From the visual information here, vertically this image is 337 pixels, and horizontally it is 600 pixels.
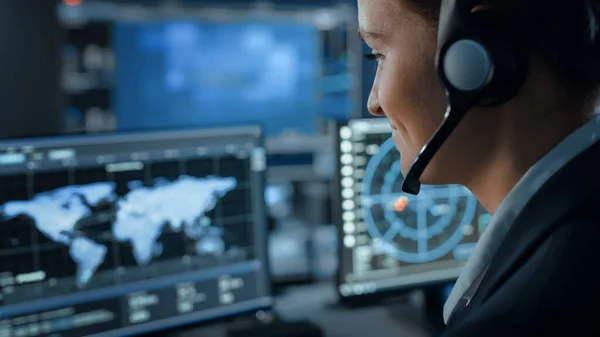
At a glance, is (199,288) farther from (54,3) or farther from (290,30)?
(290,30)

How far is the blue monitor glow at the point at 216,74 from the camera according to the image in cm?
496

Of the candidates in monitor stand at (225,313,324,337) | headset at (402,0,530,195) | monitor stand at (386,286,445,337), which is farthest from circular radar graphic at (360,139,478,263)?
headset at (402,0,530,195)

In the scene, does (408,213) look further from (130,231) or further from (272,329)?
(130,231)

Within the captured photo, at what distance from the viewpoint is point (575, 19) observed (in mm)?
542

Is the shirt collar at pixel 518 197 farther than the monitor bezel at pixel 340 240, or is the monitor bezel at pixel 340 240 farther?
the monitor bezel at pixel 340 240

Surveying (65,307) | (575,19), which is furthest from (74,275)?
(575,19)

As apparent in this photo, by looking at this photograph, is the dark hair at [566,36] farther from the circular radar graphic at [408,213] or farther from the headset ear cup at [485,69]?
the circular radar graphic at [408,213]

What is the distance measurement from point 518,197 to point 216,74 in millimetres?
4750

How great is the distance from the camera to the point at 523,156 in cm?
58

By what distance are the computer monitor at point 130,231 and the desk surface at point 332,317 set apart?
141 millimetres

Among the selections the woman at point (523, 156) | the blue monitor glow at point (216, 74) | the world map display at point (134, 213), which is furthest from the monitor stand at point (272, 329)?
the blue monitor glow at point (216, 74)

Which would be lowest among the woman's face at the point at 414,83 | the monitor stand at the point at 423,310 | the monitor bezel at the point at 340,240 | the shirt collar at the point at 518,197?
the monitor stand at the point at 423,310

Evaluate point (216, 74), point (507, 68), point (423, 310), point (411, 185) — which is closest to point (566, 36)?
point (507, 68)

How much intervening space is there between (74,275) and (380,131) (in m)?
0.63
